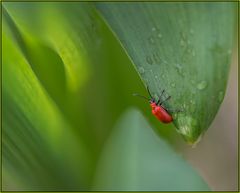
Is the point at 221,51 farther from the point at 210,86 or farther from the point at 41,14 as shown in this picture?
the point at 41,14

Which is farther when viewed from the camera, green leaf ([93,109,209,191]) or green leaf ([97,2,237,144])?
green leaf ([93,109,209,191])

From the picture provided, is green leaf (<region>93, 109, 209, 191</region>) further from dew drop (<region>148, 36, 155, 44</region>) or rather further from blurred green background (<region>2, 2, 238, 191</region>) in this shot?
dew drop (<region>148, 36, 155, 44</region>)

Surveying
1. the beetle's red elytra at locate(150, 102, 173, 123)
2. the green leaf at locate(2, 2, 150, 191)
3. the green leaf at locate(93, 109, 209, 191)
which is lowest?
the green leaf at locate(93, 109, 209, 191)

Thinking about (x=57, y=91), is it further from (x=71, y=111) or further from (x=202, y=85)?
(x=202, y=85)

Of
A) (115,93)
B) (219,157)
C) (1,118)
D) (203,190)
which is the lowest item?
(219,157)

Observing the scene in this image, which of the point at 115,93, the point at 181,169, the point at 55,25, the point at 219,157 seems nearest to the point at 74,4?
the point at 55,25

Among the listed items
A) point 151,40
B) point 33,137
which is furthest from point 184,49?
point 33,137

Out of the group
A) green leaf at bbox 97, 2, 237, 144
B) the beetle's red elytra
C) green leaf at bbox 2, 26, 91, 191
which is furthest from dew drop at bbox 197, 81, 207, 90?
green leaf at bbox 2, 26, 91, 191

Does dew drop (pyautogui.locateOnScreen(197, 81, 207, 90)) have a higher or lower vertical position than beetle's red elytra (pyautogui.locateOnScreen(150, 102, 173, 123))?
higher
